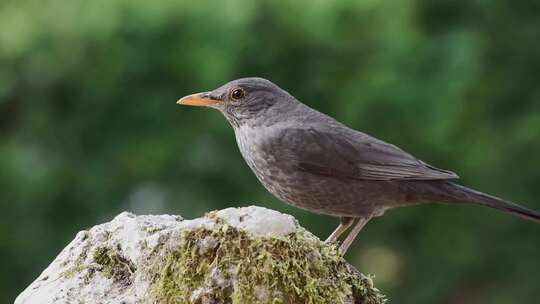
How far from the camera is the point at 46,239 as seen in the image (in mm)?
9953

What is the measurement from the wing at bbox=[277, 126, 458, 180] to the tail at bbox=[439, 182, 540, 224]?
4.2 inches

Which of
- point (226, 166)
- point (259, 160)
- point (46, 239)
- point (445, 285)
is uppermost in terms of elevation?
point (259, 160)

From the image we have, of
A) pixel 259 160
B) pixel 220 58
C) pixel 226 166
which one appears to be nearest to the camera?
pixel 259 160

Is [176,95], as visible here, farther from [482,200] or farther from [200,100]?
[482,200]

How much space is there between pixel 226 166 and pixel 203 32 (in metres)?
1.55

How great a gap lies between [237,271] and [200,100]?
107 inches

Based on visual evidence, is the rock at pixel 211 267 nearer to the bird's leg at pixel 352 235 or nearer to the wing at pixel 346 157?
the bird's leg at pixel 352 235

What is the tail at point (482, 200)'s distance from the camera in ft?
18.4

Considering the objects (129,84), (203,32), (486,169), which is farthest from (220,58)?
(486,169)

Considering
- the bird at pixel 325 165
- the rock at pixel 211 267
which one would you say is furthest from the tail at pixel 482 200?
the rock at pixel 211 267

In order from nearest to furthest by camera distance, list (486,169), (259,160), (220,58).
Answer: (259,160) → (220,58) → (486,169)

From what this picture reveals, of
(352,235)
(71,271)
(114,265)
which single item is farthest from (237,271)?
(352,235)

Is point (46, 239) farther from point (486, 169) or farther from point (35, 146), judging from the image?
point (486, 169)

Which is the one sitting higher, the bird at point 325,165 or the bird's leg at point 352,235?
the bird at point 325,165
